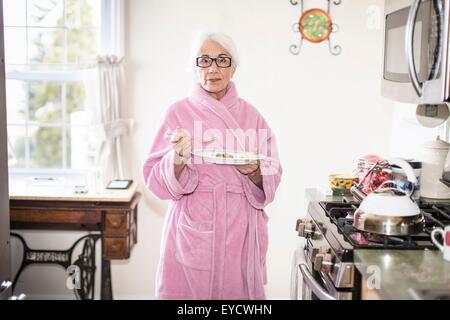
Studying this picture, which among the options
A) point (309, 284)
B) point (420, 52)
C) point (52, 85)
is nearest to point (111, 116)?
point (52, 85)

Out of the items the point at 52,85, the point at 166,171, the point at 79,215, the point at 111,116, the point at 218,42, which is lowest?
the point at 79,215

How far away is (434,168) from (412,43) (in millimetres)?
477

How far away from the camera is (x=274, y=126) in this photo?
1.82 metres

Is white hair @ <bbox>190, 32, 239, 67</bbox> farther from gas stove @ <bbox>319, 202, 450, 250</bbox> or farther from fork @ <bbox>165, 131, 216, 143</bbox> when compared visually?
gas stove @ <bbox>319, 202, 450, 250</bbox>

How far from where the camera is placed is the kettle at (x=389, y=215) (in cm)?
125

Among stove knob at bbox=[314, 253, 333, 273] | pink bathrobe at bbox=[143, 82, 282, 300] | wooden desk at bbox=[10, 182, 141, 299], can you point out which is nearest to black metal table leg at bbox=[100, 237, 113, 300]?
wooden desk at bbox=[10, 182, 141, 299]

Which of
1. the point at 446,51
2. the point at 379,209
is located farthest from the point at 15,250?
the point at 446,51

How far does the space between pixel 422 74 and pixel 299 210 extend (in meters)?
0.64

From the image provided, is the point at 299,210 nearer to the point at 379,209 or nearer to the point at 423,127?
the point at 423,127

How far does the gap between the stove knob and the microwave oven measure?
398 millimetres

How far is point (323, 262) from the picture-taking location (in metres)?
1.32

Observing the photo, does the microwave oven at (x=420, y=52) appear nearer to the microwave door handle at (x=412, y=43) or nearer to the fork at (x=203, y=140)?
the microwave door handle at (x=412, y=43)

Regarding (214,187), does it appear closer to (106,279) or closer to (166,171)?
(166,171)

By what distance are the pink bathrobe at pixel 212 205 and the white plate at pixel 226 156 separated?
2cm
